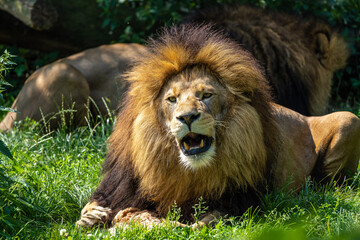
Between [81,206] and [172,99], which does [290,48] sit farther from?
[81,206]

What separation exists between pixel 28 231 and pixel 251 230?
147 centimetres

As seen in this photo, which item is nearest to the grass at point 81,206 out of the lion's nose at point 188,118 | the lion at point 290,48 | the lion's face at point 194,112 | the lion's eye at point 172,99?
the lion's face at point 194,112

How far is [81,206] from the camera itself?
4.36 metres

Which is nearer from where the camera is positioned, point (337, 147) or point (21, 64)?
point (337, 147)

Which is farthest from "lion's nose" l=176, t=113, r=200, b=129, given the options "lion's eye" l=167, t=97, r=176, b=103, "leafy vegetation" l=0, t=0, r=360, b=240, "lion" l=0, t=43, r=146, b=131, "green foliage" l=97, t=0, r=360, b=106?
"green foliage" l=97, t=0, r=360, b=106

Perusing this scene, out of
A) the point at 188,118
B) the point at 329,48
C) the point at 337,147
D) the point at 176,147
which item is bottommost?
the point at 337,147

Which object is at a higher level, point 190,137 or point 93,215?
point 190,137

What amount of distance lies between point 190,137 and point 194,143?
0.16 ft

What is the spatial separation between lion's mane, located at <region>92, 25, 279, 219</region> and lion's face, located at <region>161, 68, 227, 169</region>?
0.21ft

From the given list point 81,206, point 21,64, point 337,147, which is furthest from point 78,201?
point 21,64

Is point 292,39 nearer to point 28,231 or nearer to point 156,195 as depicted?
point 156,195

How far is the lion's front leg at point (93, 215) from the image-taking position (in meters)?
3.84

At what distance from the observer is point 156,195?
398cm

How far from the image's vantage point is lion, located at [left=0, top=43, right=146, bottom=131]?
643cm
